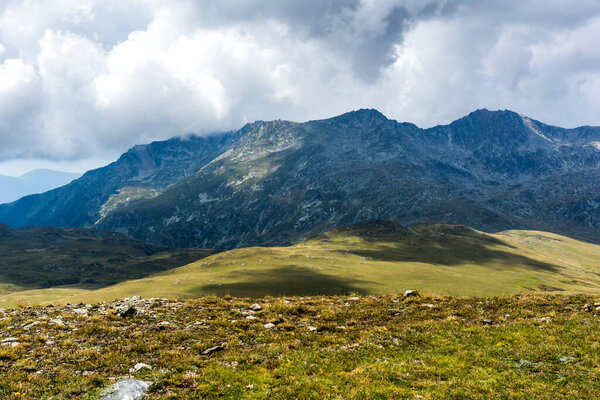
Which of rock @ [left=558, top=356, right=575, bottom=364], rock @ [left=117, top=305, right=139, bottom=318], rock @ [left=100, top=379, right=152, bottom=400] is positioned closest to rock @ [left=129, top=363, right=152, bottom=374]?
rock @ [left=100, top=379, right=152, bottom=400]

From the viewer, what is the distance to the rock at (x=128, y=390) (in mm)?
14359

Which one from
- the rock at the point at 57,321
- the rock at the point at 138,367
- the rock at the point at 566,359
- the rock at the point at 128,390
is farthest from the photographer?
the rock at the point at 57,321

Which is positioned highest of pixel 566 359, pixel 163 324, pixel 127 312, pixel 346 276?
pixel 566 359

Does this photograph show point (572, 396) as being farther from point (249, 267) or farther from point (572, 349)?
point (249, 267)

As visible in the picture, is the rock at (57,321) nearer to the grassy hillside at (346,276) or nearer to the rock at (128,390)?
the rock at (128,390)

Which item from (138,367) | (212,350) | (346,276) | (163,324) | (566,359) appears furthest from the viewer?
(346,276)

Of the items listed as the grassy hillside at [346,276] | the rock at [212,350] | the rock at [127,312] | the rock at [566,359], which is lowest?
the grassy hillside at [346,276]

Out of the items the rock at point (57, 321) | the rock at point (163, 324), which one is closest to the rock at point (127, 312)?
the rock at point (57, 321)

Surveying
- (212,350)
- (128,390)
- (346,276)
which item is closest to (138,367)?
(128,390)

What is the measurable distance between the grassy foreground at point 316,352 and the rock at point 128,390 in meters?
0.59

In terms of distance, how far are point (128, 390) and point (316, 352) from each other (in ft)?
33.4

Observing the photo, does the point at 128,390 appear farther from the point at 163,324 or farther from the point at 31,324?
the point at 31,324

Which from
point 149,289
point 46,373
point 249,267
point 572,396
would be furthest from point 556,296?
point 249,267

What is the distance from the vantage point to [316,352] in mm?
20078
